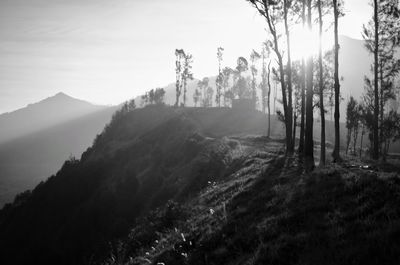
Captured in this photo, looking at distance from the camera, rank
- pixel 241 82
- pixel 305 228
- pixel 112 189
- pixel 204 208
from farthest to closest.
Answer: pixel 241 82
pixel 112 189
pixel 204 208
pixel 305 228

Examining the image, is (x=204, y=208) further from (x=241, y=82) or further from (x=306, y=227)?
(x=241, y=82)

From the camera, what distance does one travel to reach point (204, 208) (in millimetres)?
14516

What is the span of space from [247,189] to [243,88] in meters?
79.3

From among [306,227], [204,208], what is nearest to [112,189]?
[204,208]

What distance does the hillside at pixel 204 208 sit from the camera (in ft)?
22.4

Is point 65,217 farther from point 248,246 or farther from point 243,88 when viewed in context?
point 243,88

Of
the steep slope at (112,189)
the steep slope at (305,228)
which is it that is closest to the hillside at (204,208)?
the steep slope at (305,228)

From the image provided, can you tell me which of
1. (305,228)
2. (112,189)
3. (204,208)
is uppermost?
(305,228)

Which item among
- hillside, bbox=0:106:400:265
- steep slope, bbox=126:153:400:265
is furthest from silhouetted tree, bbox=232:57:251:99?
steep slope, bbox=126:153:400:265

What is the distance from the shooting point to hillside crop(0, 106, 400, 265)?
6.83 metres

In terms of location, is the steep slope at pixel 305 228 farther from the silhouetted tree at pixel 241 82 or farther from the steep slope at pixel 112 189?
the silhouetted tree at pixel 241 82

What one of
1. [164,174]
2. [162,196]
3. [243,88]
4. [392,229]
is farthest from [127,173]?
[243,88]

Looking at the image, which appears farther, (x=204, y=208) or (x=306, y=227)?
(x=204, y=208)

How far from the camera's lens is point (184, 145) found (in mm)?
45562
